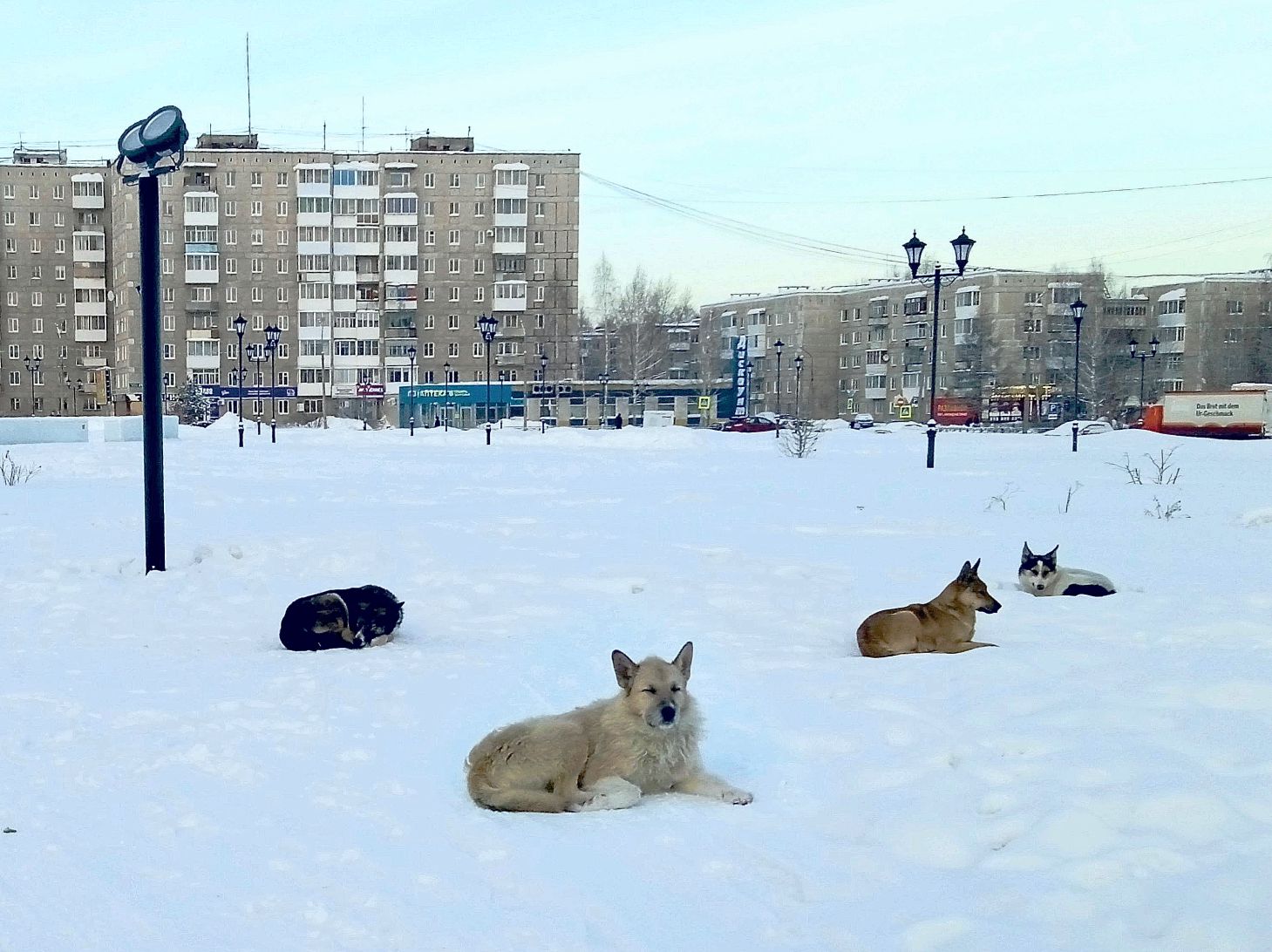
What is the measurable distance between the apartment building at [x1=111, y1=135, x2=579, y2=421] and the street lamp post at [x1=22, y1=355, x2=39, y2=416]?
35.8 ft

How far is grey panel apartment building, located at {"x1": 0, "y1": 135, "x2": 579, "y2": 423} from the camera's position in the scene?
78.7 metres

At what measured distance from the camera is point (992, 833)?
4109 mm

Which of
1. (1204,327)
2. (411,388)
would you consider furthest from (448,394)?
(1204,327)

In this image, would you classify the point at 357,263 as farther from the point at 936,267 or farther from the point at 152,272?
the point at 152,272

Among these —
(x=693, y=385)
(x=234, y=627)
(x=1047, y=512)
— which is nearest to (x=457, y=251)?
(x=693, y=385)

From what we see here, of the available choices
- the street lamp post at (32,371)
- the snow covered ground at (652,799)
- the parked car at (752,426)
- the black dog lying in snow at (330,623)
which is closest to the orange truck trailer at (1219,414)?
the parked car at (752,426)

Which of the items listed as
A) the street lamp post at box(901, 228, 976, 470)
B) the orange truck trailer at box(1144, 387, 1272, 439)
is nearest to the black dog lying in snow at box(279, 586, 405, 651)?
the street lamp post at box(901, 228, 976, 470)

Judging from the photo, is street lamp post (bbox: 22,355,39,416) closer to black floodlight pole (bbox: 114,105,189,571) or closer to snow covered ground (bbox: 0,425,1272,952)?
snow covered ground (bbox: 0,425,1272,952)

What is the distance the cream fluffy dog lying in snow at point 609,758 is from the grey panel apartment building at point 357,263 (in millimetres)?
76613

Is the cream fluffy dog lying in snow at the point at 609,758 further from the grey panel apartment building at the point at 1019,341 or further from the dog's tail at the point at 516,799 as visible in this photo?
the grey panel apartment building at the point at 1019,341

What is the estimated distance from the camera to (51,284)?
88.4 meters

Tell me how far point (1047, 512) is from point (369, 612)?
1090cm

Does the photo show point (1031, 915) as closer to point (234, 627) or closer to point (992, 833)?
point (992, 833)

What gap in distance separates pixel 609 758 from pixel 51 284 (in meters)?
97.5
